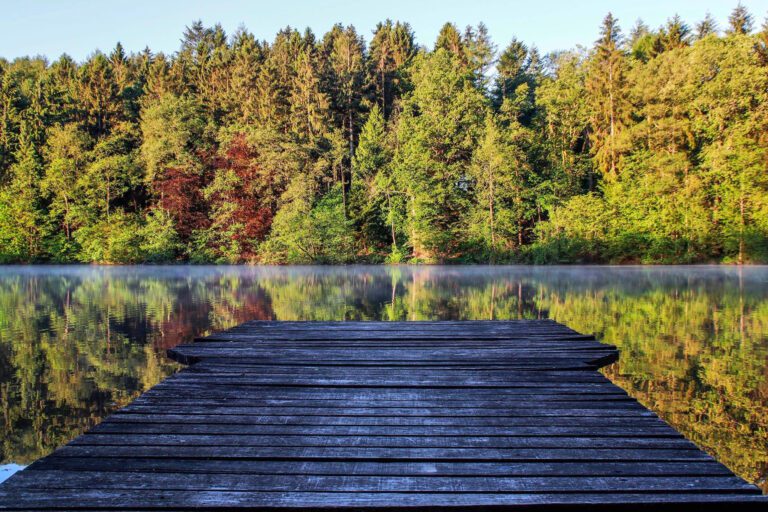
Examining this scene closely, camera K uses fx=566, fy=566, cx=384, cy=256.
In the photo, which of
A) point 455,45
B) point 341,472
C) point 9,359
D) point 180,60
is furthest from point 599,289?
point 180,60

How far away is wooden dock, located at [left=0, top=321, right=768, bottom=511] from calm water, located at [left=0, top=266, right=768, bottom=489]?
1138 millimetres

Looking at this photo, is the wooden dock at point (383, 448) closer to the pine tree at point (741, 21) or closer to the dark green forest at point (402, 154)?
the dark green forest at point (402, 154)

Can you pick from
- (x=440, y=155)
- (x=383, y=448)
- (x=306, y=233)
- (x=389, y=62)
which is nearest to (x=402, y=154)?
(x=440, y=155)

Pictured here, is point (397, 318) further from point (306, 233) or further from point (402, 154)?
point (402, 154)

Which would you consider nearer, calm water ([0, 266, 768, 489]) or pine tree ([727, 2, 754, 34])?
calm water ([0, 266, 768, 489])

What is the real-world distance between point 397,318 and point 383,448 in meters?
6.59

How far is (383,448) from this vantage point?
2.36 meters

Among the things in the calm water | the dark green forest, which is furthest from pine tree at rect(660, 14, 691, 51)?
the calm water

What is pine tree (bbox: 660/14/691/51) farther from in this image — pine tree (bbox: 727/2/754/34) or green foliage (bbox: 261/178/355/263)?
green foliage (bbox: 261/178/355/263)

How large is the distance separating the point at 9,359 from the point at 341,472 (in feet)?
19.2

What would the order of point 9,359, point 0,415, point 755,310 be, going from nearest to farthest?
point 0,415, point 9,359, point 755,310

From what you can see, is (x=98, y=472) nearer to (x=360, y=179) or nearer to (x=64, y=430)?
(x=64, y=430)

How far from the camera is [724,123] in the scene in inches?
1022

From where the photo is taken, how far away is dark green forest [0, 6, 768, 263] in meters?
26.1
